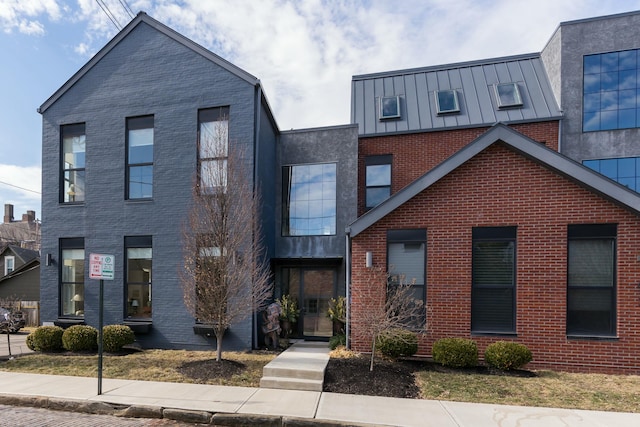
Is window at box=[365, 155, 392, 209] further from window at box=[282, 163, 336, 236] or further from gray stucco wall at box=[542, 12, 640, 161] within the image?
gray stucco wall at box=[542, 12, 640, 161]

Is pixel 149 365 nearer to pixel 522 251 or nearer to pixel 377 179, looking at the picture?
pixel 377 179

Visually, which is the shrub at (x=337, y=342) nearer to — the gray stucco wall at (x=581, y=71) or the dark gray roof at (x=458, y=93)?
the dark gray roof at (x=458, y=93)

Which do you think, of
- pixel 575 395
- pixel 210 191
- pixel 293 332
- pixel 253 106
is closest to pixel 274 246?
pixel 293 332

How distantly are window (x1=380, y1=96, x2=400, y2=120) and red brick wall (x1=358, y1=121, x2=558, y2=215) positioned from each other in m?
1.02

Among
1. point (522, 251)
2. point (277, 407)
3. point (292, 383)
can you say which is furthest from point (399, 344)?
point (522, 251)

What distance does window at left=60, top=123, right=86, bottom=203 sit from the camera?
35.8ft

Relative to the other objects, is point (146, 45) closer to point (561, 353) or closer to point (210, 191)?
point (210, 191)

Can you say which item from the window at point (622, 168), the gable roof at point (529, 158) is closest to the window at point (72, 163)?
the gable roof at point (529, 158)

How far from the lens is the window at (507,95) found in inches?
460

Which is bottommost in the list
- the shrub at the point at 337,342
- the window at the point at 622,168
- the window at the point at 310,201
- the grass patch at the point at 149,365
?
the grass patch at the point at 149,365

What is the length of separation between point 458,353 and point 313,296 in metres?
4.72

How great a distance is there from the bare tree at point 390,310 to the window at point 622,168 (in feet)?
26.9

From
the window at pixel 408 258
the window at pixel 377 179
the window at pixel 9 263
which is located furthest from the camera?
the window at pixel 9 263

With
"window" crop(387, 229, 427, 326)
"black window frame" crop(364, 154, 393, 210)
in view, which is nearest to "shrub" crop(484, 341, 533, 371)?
"window" crop(387, 229, 427, 326)
